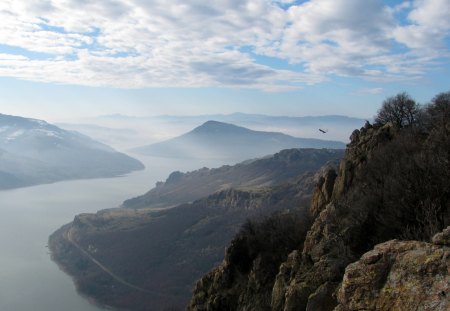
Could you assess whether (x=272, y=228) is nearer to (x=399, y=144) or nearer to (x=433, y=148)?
(x=399, y=144)

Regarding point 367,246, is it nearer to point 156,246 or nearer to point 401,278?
point 401,278

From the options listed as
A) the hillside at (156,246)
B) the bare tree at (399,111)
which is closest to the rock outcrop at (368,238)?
the bare tree at (399,111)

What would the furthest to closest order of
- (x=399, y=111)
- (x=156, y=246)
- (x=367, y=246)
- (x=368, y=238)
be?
(x=156, y=246) → (x=399, y=111) → (x=368, y=238) → (x=367, y=246)

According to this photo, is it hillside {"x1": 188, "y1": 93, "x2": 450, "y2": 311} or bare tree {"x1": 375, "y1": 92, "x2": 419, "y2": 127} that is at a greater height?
bare tree {"x1": 375, "y1": 92, "x2": 419, "y2": 127}

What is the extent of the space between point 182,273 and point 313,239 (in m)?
120

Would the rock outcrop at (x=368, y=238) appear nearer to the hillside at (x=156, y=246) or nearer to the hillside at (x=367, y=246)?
the hillside at (x=367, y=246)

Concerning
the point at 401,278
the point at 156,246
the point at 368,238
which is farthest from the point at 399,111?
the point at 156,246

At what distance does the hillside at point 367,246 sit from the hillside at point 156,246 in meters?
84.6

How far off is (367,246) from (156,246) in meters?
150

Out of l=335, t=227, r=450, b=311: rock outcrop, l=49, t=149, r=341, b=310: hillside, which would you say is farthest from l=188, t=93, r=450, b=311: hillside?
l=49, t=149, r=341, b=310: hillside

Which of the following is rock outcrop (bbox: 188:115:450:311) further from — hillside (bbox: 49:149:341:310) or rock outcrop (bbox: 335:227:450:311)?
hillside (bbox: 49:149:341:310)

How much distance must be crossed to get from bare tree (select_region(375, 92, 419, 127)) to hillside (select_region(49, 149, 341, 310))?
78.4 metres

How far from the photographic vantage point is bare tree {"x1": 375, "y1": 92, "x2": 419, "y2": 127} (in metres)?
43.2

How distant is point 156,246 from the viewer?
16350cm
